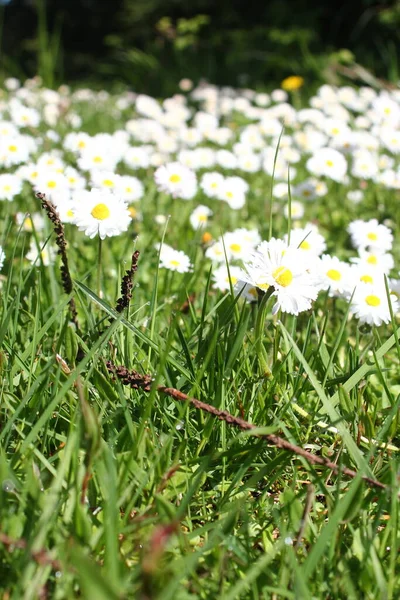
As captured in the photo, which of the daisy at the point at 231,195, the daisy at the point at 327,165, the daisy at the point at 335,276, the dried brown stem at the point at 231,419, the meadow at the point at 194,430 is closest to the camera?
the meadow at the point at 194,430

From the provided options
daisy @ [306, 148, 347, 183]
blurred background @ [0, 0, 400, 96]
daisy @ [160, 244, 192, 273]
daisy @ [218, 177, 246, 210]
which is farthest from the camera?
blurred background @ [0, 0, 400, 96]

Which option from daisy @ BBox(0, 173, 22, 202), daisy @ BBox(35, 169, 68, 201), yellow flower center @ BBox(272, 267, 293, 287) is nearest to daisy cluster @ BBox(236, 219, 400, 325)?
yellow flower center @ BBox(272, 267, 293, 287)

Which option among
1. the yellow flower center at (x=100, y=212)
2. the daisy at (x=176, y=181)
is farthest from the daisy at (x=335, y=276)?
the daisy at (x=176, y=181)

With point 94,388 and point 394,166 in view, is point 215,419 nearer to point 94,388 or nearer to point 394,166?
point 94,388

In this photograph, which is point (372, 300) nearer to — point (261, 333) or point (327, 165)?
point (261, 333)

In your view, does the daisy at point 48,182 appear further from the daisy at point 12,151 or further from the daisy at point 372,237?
the daisy at point 372,237

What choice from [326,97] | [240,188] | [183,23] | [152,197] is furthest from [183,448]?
[183,23]

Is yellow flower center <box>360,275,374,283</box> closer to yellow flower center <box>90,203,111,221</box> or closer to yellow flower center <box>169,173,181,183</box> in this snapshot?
yellow flower center <box>90,203,111,221</box>
